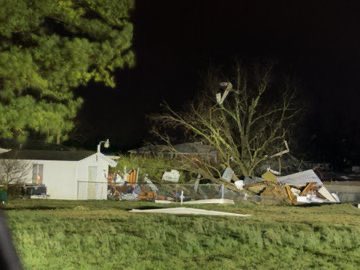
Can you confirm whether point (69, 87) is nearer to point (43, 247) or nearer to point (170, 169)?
point (43, 247)

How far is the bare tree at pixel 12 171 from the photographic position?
3697 cm

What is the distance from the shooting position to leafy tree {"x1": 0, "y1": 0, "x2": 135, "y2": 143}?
9.14 meters

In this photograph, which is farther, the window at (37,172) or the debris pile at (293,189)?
the window at (37,172)

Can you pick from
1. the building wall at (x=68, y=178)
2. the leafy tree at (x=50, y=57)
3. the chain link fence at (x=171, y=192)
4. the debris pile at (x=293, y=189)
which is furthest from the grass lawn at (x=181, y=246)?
the building wall at (x=68, y=178)

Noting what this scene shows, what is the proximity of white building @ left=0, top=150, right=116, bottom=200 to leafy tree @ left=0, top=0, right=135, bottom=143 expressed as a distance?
28.0m

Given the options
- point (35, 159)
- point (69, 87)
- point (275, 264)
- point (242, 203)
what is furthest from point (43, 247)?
point (35, 159)

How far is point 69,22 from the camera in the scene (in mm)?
10117

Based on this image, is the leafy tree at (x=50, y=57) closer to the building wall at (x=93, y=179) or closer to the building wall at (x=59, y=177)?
the building wall at (x=93, y=179)

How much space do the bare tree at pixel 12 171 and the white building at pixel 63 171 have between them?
0.48 m

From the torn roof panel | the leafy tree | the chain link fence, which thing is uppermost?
the leafy tree

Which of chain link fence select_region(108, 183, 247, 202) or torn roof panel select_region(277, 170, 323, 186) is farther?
torn roof panel select_region(277, 170, 323, 186)

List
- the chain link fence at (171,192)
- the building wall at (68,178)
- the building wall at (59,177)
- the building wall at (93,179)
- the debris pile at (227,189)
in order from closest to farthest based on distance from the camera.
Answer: the chain link fence at (171,192), the debris pile at (227,189), the building wall at (93,179), the building wall at (68,178), the building wall at (59,177)

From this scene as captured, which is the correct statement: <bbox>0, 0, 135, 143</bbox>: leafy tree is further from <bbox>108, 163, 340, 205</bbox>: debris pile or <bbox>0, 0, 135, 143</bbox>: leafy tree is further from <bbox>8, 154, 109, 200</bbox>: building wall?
<bbox>8, 154, 109, 200</bbox>: building wall

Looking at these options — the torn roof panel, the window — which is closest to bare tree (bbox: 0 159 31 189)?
the window
